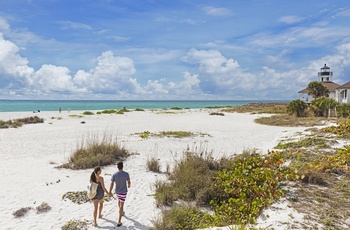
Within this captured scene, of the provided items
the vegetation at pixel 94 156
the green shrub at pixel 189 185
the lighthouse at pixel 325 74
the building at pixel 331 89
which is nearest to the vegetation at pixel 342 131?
the green shrub at pixel 189 185

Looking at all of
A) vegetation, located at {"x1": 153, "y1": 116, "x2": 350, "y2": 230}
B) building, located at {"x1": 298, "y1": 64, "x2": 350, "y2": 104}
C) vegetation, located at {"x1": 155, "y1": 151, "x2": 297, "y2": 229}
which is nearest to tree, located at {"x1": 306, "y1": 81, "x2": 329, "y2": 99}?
building, located at {"x1": 298, "y1": 64, "x2": 350, "y2": 104}

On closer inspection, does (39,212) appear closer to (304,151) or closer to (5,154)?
(5,154)

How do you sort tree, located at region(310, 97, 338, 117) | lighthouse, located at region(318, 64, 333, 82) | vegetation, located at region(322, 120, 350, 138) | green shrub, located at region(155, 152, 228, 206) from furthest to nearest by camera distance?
lighthouse, located at region(318, 64, 333, 82) → tree, located at region(310, 97, 338, 117) → vegetation, located at region(322, 120, 350, 138) → green shrub, located at region(155, 152, 228, 206)

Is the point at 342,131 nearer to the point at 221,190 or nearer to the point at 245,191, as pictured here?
the point at 245,191

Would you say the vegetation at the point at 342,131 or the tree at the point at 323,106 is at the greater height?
the tree at the point at 323,106

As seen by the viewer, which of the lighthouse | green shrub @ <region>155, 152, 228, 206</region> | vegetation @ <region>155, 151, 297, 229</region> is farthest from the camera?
the lighthouse

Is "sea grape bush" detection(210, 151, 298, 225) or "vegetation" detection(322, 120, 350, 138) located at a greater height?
"vegetation" detection(322, 120, 350, 138)

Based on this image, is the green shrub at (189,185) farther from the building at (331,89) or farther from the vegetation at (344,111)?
the building at (331,89)

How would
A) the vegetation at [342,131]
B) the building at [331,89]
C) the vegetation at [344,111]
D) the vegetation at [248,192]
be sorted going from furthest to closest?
the building at [331,89]
the vegetation at [344,111]
the vegetation at [342,131]
the vegetation at [248,192]

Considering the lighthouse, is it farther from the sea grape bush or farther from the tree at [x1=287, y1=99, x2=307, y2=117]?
the sea grape bush

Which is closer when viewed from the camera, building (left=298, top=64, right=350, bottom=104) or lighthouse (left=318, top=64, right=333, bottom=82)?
building (left=298, top=64, right=350, bottom=104)

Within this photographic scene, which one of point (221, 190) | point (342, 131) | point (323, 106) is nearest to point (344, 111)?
point (323, 106)

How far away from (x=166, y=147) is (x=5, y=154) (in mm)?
7891

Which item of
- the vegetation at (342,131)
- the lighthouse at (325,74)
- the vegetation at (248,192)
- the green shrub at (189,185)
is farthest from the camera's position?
the lighthouse at (325,74)
